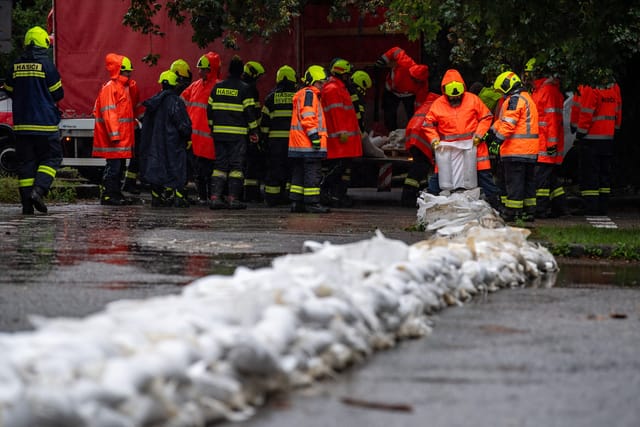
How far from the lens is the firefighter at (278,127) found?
16188 mm

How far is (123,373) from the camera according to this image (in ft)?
12.0

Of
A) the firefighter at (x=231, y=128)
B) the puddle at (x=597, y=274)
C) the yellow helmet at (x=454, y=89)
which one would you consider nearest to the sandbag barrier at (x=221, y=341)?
the puddle at (x=597, y=274)

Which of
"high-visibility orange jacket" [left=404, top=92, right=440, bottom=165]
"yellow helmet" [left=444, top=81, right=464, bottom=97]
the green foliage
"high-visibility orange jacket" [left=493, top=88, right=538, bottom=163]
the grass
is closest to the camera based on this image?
the grass

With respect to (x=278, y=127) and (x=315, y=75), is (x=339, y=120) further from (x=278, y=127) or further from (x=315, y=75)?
(x=315, y=75)

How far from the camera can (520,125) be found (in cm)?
1377

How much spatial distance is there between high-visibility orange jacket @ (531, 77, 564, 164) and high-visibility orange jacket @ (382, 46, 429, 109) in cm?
273

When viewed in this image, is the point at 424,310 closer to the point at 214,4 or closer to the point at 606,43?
the point at 606,43

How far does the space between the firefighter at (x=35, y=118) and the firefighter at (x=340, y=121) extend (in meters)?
3.85

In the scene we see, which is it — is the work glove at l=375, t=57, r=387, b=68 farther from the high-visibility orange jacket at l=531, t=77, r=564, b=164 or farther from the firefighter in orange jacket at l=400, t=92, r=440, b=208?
the high-visibility orange jacket at l=531, t=77, r=564, b=164

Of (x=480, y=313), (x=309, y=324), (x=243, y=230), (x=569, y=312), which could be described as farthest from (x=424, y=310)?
(x=243, y=230)

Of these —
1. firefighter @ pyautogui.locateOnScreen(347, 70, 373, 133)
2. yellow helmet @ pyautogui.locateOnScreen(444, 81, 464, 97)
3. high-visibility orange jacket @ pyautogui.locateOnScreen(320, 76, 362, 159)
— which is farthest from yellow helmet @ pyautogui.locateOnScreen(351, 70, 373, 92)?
yellow helmet @ pyautogui.locateOnScreen(444, 81, 464, 97)

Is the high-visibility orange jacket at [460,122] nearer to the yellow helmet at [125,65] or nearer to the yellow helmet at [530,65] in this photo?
the yellow helmet at [530,65]

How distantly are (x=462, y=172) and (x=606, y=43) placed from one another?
2.90 m

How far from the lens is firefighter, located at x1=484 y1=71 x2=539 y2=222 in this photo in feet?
45.1
